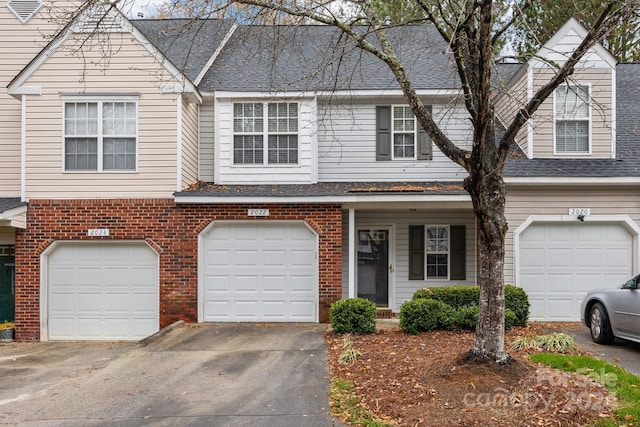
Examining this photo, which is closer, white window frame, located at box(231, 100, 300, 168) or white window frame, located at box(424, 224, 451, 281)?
white window frame, located at box(231, 100, 300, 168)

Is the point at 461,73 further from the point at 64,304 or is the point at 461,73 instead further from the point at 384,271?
the point at 64,304

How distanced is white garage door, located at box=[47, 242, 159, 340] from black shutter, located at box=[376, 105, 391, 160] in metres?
5.99

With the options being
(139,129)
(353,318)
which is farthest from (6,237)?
(353,318)

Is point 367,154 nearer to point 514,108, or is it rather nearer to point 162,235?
point 514,108

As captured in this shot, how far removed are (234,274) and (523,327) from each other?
20.7 ft

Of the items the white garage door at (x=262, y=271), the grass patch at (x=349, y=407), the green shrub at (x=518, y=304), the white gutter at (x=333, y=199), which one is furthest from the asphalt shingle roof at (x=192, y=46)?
the green shrub at (x=518, y=304)

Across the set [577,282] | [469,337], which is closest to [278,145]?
[469,337]

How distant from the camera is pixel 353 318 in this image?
941 centimetres

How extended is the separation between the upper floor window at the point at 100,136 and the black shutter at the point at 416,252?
6.97 m

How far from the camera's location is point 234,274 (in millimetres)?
11211

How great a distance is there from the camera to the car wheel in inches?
333

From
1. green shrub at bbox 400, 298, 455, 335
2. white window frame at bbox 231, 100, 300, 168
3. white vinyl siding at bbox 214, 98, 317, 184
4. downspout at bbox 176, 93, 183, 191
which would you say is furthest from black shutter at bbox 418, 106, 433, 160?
downspout at bbox 176, 93, 183, 191

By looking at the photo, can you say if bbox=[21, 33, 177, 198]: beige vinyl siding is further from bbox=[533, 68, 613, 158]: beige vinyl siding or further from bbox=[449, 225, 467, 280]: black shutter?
bbox=[533, 68, 613, 158]: beige vinyl siding

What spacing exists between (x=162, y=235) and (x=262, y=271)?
238cm
